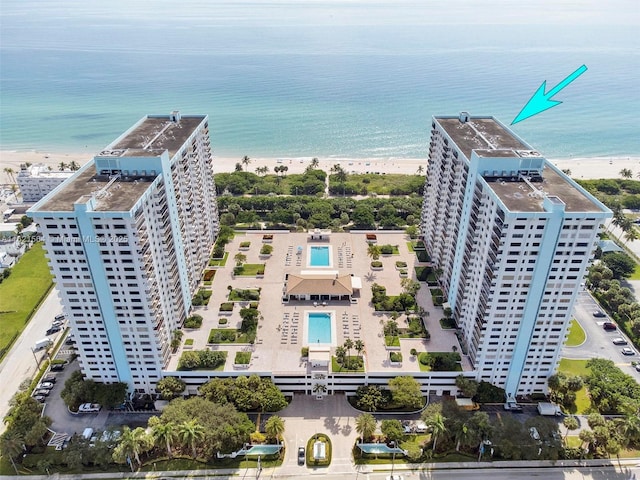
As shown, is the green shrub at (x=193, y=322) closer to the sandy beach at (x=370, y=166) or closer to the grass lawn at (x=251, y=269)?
the grass lawn at (x=251, y=269)

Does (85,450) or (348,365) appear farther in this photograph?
(348,365)

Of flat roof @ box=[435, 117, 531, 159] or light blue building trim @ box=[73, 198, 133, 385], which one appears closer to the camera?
light blue building trim @ box=[73, 198, 133, 385]

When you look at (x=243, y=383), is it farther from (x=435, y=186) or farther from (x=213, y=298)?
(x=435, y=186)

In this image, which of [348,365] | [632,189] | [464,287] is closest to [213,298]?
[348,365]

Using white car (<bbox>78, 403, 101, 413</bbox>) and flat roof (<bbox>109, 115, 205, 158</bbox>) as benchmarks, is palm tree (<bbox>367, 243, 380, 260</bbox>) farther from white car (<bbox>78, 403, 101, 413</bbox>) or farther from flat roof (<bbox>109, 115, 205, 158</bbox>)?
white car (<bbox>78, 403, 101, 413</bbox>)

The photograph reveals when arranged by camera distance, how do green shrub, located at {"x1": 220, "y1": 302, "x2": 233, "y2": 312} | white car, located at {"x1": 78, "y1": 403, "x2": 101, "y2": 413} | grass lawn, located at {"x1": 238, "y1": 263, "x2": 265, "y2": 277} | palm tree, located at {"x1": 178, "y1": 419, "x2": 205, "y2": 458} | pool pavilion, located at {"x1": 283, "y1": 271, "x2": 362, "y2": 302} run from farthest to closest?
grass lawn, located at {"x1": 238, "y1": 263, "x2": 265, "y2": 277} → pool pavilion, located at {"x1": 283, "y1": 271, "x2": 362, "y2": 302} → green shrub, located at {"x1": 220, "y1": 302, "x2": 233, "y2": 312} → white car, located at {"x1": 78, "y1": 403, "x2": 101, "y2": 413} → palm tree, located at {"x1": 178, "y1": 419, "x2": 205, "y2": 458}

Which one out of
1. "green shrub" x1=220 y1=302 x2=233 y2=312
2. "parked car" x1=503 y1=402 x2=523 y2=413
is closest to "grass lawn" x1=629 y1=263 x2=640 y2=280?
"parked car" x1=503 y1=402 x2=523 y2=413
